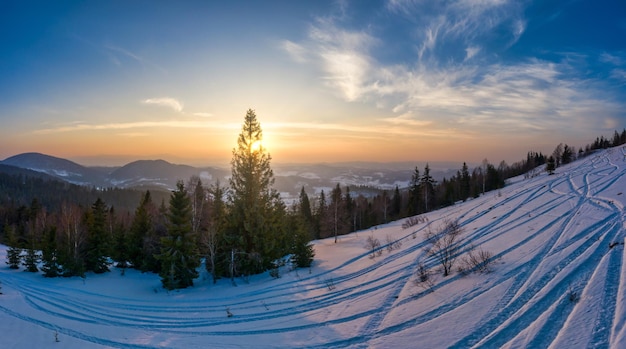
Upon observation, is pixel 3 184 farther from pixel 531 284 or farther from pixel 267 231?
pixel 531 284

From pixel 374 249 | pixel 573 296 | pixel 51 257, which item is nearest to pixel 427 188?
pixel 374 249

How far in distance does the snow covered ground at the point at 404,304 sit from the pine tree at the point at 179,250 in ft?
3.95

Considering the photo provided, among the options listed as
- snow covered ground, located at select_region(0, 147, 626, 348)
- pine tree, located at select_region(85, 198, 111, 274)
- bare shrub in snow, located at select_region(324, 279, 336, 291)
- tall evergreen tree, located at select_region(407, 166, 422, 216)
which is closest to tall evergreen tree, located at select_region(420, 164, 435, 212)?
tall evergreen tree, located at select_region(407, 166, 422, 216)

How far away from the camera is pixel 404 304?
10.6m

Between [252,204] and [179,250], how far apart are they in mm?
5886

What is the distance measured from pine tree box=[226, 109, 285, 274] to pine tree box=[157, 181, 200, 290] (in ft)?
9.25

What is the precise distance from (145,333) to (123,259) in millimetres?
22810

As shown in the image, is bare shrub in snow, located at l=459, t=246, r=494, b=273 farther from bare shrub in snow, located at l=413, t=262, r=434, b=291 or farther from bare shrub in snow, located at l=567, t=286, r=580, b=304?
bare shrub in snow, located at l=567, t=286, r=580, b=304

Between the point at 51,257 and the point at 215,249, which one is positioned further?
the point at 51,257

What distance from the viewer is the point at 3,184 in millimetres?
147500

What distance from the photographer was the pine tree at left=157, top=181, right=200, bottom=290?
21.4 meters

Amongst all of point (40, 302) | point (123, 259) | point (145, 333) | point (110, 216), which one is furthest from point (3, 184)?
point (145, 333)

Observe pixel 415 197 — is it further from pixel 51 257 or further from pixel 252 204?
pixel 51 257

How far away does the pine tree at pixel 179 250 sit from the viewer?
21.4 m
